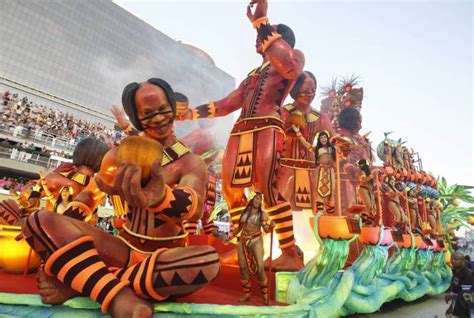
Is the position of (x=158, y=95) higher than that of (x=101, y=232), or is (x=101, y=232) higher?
(x=158, y=95)

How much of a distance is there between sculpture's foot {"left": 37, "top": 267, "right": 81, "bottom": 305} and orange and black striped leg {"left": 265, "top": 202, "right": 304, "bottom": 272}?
1.62m

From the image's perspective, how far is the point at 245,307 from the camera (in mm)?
1852

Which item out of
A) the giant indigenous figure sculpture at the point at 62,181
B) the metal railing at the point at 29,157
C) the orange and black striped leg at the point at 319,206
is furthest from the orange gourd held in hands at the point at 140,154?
the metal railing at the point at 29,157

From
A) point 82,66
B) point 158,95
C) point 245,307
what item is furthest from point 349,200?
point 82,66

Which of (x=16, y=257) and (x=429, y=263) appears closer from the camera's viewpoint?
(x=16, y=257)

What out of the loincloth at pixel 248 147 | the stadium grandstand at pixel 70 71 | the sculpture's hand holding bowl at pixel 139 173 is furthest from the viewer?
the stadium grandstand at pixel 70 71

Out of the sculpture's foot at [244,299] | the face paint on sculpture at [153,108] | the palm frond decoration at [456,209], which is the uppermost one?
the palm frond decoration at [456,209]

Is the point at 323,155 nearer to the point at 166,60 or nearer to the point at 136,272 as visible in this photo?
the point at 136,272

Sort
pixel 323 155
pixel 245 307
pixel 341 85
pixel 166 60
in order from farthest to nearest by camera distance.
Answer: pixel 166 60, pixel 341 85, pixel 323 155, pixel 245 307

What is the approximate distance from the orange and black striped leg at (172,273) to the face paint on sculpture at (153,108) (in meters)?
0.77

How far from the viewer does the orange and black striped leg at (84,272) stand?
4.54 ft

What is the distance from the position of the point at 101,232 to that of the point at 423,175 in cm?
735

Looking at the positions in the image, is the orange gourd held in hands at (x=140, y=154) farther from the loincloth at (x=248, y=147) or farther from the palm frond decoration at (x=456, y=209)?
the palm frond decoration at (x=456, y=209)

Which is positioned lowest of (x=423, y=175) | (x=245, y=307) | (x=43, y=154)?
(x=245, y=307)
